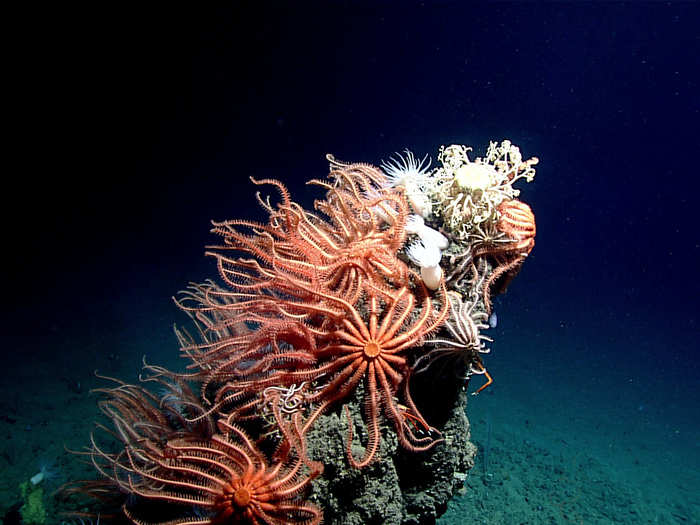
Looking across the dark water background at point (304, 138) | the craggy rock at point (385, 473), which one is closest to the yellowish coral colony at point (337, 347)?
the craggy rock at point (385, 473)

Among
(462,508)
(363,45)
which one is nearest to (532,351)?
(462,508)

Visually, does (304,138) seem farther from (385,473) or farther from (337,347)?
(385,473)

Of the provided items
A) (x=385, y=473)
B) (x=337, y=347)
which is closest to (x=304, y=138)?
(x=337, y=347)

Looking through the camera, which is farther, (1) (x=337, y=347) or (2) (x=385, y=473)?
(2) (x=385, y=473)

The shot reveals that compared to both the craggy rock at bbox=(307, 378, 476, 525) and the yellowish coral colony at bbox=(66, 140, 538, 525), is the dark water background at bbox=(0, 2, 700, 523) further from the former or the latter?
the yellowish coral colony at bbox=(66, 140, 538, 525)

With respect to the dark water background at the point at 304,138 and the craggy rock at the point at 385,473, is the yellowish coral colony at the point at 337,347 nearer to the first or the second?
the craggy rock at the point at 385,473

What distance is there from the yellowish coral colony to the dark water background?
9005 mm

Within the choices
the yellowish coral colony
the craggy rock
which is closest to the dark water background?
the craggy rock

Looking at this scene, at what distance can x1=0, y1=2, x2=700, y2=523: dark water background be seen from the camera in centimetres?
1355

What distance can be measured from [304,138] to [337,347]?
20.3 metres

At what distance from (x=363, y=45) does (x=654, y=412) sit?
80.6ft

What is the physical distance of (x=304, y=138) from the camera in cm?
2109

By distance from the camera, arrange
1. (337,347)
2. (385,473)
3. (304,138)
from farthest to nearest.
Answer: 1. (304,138)
2. (385,473)
3. (337,347)

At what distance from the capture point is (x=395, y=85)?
1984cm
